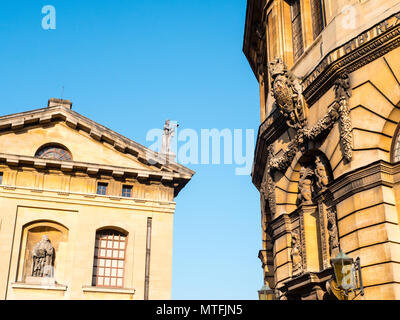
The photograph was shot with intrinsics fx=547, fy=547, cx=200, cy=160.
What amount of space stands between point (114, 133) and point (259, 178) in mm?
12301

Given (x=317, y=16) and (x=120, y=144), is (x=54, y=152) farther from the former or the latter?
(x=317, y=16)

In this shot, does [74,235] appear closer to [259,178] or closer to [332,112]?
[259,178]

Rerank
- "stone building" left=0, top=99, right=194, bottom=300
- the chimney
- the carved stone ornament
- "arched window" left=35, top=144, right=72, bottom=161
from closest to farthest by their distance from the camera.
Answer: the carved stone ornament, "stone building" left=0, top=99, right=194, bottom=300, "arched window" left=35, top=144, right=72, bottom=161, the chimney

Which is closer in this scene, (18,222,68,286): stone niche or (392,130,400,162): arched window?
(392,130,400,162): arched window

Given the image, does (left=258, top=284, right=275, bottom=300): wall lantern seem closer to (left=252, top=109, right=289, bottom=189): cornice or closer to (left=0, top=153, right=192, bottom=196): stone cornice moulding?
(left=252, top=109, right=289, bottom=189): cornice

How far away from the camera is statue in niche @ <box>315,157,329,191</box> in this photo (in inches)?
710

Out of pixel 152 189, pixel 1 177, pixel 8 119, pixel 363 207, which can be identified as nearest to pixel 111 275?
→ pixel 152 189

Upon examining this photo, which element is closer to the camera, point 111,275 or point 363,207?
point 363,207

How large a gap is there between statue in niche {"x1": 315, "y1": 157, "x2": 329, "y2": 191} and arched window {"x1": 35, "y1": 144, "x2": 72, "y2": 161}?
20.2 meters

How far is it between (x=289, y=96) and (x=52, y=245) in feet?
61.8

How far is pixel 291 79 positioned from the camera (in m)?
19.9

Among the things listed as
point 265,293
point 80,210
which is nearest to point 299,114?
point 265,293

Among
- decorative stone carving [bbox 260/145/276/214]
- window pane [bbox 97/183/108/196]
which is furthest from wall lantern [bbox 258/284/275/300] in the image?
window pane [bbox 97/183/108/196]

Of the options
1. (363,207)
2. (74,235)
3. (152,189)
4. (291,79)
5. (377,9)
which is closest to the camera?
(363,207)
